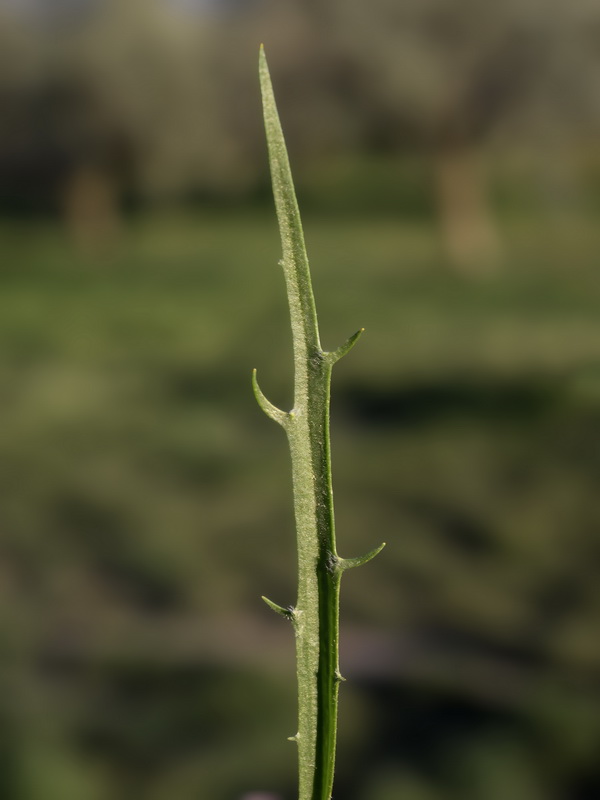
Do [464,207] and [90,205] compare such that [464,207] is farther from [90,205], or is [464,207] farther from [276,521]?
[276,521]

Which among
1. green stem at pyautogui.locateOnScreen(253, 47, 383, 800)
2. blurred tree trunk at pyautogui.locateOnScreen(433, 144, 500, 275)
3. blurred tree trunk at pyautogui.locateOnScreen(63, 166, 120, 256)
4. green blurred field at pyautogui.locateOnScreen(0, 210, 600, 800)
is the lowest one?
green blurred field at pyautogui.locateOnScreen(0, 210, 600, 800)

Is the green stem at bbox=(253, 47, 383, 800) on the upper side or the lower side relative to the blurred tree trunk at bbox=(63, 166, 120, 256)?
upper

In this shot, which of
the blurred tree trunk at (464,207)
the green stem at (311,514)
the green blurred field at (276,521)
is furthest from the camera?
the blurred tree trunk at (464,207)

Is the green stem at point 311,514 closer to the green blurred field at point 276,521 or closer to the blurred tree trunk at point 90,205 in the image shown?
the green blurred field at point 276,521

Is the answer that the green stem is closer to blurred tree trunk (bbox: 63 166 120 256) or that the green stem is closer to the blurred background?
the blurred background

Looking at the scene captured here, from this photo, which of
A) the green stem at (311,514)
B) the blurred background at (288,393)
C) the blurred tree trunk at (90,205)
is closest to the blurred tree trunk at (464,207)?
the blurred background at (288,393)

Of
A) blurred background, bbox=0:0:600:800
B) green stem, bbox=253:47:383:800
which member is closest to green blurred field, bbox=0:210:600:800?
blurred background, bbox=0:0:600:800

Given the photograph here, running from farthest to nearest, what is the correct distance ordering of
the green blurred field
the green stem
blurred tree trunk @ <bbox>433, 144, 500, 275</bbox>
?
blurred tree trunk @ <bbox>433, 144, 500, 275</bbox> < the green blurred field < the green stem
